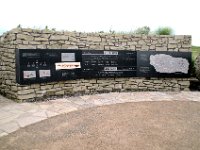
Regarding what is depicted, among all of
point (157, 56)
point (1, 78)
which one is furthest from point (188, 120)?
point (1, 78)

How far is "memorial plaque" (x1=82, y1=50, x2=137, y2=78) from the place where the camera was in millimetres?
8656

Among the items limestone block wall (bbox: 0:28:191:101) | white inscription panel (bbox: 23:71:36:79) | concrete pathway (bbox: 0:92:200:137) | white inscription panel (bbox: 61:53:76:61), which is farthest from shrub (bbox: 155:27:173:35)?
white inscription panel (bbox: 23:71:36:79)

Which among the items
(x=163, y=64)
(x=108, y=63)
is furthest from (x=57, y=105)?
(x=163, y=64)

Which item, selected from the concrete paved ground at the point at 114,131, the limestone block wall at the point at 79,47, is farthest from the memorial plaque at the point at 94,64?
the concrete paved ground at the point at 114,131

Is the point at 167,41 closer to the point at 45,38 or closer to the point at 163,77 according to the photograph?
the point at 163,77

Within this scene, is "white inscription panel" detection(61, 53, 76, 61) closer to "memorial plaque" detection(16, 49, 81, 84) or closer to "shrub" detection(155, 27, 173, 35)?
"memorial plaque" detection(16, 49, 81, 84)

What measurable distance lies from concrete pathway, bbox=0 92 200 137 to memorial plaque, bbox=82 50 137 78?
84 centimetres

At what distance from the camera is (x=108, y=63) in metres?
8.98

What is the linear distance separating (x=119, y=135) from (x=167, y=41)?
231 inches

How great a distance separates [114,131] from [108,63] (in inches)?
163

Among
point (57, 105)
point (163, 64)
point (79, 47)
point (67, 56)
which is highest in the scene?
point (79, 47)

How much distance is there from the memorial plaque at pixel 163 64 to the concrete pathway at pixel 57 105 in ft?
2.84

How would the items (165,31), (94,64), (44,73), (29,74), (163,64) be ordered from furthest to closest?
(165,31) < (163,64) < (94,64) < (44,73) < (29,74)

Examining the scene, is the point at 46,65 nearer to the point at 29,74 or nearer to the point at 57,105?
the point at 29,74
